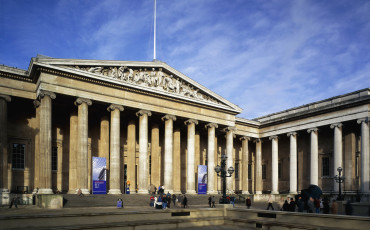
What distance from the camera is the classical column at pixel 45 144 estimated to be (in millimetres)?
28391

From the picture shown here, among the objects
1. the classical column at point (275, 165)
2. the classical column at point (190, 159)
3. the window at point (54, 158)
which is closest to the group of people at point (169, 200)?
the classical column at point (190, 159)

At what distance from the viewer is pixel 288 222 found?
57.0 feet

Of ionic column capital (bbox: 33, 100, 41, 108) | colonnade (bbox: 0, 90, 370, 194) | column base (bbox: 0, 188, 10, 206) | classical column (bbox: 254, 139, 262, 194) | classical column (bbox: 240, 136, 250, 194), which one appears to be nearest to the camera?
column base (bbox: 0, 188, 10, 206)

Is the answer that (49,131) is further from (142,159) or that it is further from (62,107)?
(142,159)

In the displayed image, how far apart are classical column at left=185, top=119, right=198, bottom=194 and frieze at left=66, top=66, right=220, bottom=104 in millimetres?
3180

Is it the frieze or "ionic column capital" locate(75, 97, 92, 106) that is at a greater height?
the frieze

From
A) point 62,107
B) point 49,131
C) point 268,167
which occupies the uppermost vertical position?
point 62,107

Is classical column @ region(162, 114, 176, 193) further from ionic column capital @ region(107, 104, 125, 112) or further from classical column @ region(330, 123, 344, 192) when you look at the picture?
classical column @ region(330, 123, 344, 192)

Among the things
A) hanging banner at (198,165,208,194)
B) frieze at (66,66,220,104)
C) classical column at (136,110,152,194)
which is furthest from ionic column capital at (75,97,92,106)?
hanging banner at (198,165,208,194)

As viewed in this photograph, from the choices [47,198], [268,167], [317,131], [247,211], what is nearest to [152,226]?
[247,211]

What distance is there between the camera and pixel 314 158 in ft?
137

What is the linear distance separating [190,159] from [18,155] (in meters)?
17.8

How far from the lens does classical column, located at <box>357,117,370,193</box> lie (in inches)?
1404

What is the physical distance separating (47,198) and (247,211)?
47.9 ft
